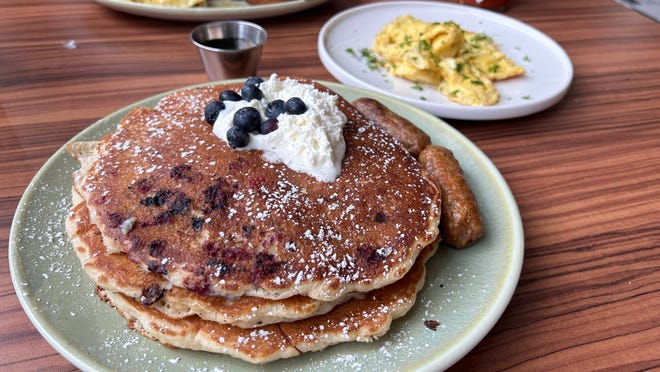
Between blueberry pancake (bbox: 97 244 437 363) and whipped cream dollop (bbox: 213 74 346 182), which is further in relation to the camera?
whipped cream dollop (bbox: 213 74 346 182)

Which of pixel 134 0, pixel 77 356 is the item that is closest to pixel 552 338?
pixel 77 356

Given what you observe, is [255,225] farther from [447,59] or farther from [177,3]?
[177,3]

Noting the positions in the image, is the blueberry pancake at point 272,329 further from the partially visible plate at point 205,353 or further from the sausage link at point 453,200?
the sausage link at point 453,200

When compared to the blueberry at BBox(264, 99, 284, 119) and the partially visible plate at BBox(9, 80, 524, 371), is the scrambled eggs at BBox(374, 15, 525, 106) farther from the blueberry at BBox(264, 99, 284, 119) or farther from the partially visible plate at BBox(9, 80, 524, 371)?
the blueberry at BBox(264, 99, 284, 119)

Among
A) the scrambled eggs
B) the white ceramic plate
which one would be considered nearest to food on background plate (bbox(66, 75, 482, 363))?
the white ceramic plate

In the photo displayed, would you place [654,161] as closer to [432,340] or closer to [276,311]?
[432,340]

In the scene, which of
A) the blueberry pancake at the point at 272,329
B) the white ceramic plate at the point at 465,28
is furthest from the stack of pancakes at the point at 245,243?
the white ceramic plate at the point at 465,28
